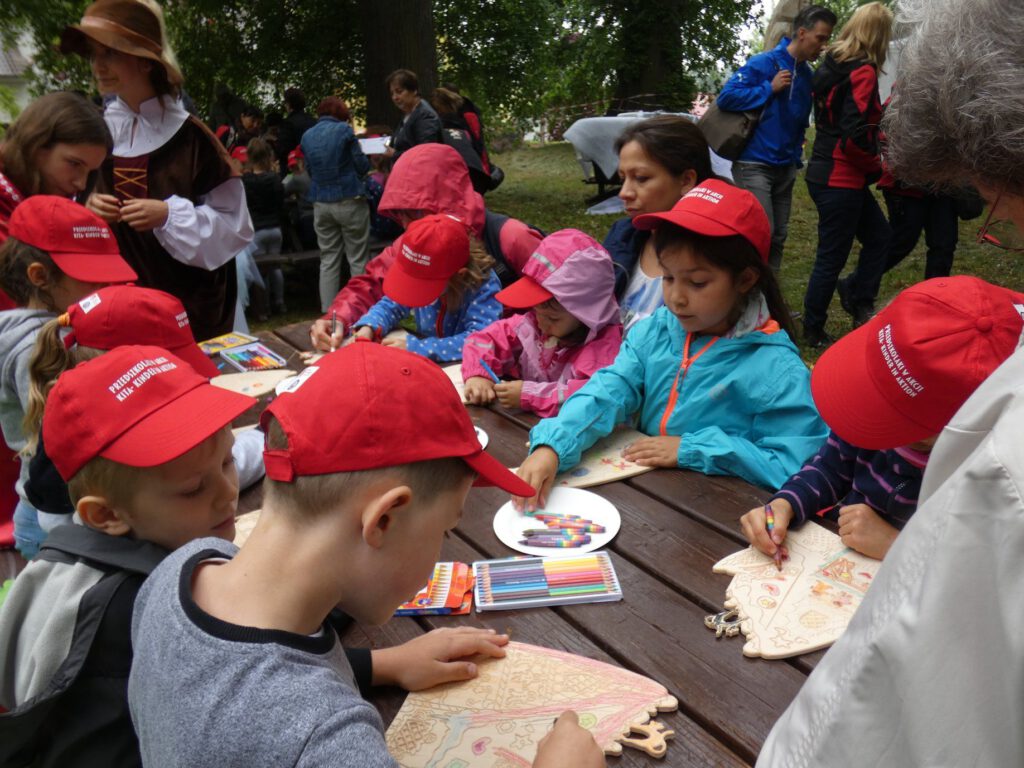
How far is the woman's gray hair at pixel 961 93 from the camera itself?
848 mm

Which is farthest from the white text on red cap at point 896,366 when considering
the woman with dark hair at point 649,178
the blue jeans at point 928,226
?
the blue jeans at point 928,226

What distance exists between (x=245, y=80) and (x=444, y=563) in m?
10.9

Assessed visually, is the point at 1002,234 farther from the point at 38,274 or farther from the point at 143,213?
the point at 143,213

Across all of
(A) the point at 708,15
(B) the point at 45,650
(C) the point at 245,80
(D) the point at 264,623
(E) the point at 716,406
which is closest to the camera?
(D) the point at 264,623

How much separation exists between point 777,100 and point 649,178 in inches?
115

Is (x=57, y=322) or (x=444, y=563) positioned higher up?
(x=57, y=322)

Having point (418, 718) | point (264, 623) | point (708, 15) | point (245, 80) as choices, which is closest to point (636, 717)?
point (418, 718)

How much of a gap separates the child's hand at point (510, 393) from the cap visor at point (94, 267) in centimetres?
121

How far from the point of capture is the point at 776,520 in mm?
1487

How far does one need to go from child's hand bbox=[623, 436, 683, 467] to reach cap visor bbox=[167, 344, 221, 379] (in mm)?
1155

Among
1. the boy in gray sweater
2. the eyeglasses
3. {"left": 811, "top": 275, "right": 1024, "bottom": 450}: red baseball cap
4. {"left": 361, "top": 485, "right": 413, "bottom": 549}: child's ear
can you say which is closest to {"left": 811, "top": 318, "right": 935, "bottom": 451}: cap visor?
{"left": 811, "top": 275, "right": 1024, "bottom": 450}: red baseball cap

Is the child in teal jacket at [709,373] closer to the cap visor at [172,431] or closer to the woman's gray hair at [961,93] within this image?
the cap visor at [172,431]

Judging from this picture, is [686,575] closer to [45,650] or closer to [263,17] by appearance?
[45,650]

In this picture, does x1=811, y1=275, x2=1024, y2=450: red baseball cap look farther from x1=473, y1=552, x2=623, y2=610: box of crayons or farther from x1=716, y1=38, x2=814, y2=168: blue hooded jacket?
x1=716, y1=38, x2=814, y2=168: blue hooded jacket
